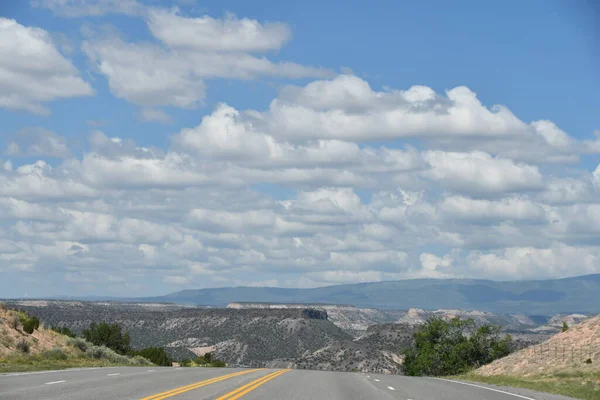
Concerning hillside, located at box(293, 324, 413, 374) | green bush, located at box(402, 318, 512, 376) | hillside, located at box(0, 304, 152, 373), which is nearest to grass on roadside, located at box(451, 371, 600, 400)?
hillside, located at box(0, 304, 152, 373)

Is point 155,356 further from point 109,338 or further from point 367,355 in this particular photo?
point 367,355

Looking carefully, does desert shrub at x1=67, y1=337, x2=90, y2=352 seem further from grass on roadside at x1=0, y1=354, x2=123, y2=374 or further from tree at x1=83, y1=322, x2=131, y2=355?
tree at x1=83, y1=322, x2=131, y2=355

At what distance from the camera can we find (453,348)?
10325 centimetres

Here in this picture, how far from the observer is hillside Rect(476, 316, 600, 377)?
166 feet

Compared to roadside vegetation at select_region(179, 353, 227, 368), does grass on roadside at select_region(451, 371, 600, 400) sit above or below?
above

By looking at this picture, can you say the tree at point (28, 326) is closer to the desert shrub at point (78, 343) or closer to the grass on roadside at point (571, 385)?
the desert shrub at point (78, 343)

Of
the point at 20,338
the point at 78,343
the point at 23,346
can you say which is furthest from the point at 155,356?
the point at 23,346

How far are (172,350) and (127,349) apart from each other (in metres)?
61.8

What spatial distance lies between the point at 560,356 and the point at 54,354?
3111 centimetres

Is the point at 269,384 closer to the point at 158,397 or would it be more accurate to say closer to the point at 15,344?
the point at 158,397

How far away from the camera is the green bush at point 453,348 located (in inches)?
3976

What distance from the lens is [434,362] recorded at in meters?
104

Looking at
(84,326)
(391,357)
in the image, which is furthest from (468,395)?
(84,326)

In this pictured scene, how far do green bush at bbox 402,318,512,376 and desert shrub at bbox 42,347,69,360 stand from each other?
198ft
